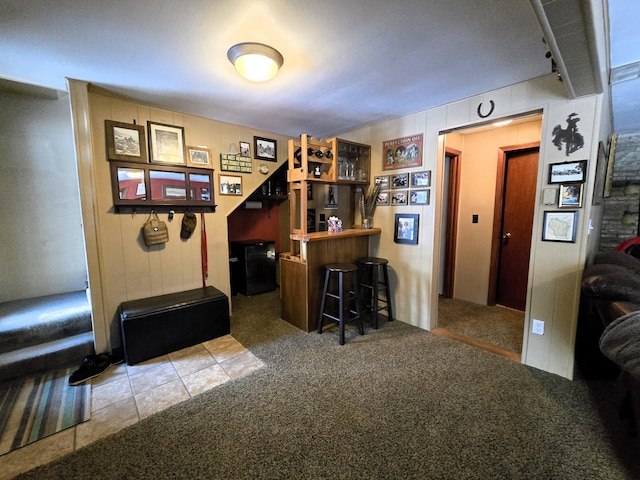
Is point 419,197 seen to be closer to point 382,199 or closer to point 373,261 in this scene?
point 382,199

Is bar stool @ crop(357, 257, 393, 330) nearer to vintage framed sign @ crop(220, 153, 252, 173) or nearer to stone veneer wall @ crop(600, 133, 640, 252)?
vintage framed sign @ crop(220, 153, 252, 173)

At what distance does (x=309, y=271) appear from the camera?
110 inches

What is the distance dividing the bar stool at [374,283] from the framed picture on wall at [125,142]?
2.46 m

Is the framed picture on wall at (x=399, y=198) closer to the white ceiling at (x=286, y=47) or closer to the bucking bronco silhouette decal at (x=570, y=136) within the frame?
the white ceiling at (x=286, y=47)

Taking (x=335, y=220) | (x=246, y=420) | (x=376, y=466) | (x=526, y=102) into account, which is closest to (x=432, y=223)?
(x=335, y=220)

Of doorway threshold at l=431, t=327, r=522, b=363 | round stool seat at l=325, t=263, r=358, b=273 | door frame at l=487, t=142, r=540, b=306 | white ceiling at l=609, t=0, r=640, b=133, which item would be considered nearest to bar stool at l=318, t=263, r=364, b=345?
round stool seat at l=325, t=263, r=358, b=273

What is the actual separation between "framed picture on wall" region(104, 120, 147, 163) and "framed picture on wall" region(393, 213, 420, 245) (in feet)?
8.75

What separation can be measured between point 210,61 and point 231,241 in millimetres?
2937

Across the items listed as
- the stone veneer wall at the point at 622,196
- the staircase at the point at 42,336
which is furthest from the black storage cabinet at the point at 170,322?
the stone veneer wall at the point at 622,196

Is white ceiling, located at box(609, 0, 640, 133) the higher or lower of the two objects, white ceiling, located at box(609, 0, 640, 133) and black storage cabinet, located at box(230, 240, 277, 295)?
the higher

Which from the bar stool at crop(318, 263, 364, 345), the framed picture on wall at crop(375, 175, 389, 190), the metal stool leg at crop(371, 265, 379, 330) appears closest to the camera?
the bar stool at crop(318, 263, 364, 345)

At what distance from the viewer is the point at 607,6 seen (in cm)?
124

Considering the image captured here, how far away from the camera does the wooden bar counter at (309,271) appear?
2.79 meters

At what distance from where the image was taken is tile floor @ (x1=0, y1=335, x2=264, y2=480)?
1.45 m
